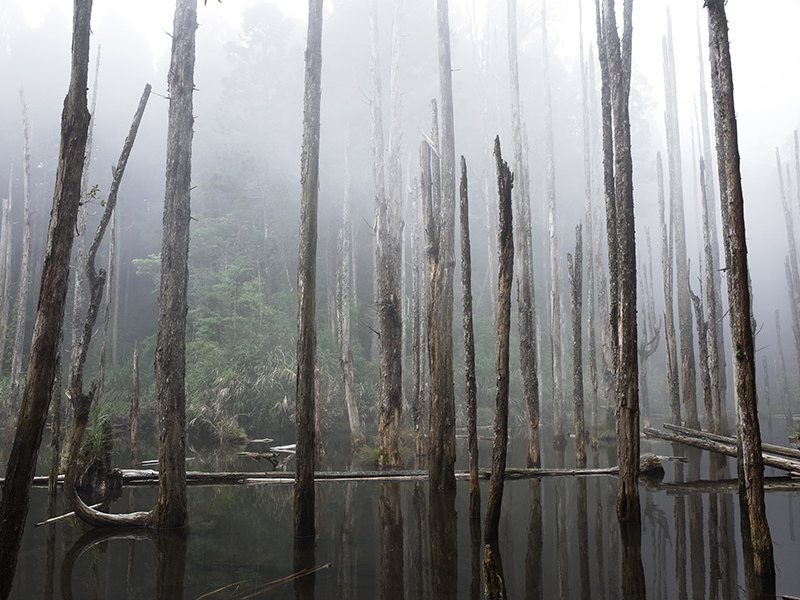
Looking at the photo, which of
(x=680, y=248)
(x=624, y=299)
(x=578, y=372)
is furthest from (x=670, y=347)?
(x=624, y=299)

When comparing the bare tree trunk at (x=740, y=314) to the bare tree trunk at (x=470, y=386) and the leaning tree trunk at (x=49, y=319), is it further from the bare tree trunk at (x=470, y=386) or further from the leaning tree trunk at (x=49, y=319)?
the leaning tree trunk at (x=49, y=319)

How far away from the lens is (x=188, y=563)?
4711 mm

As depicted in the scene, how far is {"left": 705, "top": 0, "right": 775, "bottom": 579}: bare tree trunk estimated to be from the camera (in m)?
3.94

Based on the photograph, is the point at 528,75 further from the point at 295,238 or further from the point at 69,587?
the point at 69,587

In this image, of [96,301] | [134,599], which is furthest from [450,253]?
[134,599]

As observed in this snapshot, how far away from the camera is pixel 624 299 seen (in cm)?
577

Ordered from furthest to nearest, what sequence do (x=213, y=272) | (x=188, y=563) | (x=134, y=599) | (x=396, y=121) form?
(x=213, y=272) → (x=396, y=121) → (x=188, y=563) → (x=134, y=599)

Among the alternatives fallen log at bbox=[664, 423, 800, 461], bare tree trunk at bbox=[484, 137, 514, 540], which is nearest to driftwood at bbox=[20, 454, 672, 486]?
fallen log at bbox=[664, 423, 800, 461]

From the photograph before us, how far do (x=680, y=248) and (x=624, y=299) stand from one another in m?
11.9

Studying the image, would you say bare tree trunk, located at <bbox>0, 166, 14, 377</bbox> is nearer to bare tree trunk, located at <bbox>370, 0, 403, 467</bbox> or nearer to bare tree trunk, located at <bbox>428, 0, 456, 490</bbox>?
bare tree trunk, located at <bbox>370, 0, 403, 467</bbox>

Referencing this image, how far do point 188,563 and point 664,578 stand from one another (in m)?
3.73

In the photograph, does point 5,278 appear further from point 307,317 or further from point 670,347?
point 670,347

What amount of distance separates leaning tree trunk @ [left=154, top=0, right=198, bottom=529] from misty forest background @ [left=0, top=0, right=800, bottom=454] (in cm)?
994

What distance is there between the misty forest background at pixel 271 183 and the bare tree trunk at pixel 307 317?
1078 centimetres
